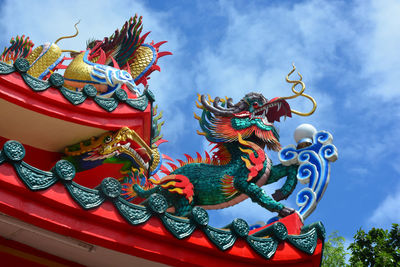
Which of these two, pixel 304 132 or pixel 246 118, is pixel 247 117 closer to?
pixel 246 118

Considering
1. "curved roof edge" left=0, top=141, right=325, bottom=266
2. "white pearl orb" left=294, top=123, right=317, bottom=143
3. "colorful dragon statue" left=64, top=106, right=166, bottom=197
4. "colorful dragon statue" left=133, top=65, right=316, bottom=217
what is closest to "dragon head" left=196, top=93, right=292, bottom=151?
"colorful dragon statue" left=133, top=65, right=316, bottom=217

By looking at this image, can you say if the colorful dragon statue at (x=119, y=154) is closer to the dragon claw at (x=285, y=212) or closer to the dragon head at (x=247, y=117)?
the dragon head at (x=247, y=117)

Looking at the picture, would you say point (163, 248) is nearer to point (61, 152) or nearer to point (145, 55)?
point (61, 152)

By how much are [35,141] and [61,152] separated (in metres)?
0.41

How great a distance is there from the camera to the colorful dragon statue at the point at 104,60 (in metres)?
8.43

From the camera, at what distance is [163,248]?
16.6 feet

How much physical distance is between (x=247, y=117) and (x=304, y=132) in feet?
3.13

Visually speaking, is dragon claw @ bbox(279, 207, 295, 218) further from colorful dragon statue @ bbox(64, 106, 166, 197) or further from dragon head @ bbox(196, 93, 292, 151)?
colorful dragon statue @ bbox(64, 106, 166, 197)

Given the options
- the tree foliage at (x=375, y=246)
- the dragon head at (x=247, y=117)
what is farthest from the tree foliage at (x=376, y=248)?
the dragon head at (x=247, y=117)

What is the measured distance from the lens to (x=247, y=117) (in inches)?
313

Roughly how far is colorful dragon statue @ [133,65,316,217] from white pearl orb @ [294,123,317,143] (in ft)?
1.33

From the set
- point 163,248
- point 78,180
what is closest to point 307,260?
point 163,248

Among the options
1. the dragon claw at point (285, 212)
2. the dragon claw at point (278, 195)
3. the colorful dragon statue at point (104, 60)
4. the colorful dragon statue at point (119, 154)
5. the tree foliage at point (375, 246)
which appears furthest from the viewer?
the tree foliage at point (375, 246)

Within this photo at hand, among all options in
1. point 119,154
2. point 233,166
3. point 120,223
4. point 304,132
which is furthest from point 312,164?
point 120,223
